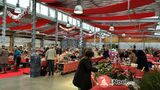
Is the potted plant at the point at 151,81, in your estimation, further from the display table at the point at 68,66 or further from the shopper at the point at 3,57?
the shopper at the point at 3,57

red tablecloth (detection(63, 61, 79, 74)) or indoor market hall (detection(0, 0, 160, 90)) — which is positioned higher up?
indoor market hall (detection(0, 0, 160, 90))


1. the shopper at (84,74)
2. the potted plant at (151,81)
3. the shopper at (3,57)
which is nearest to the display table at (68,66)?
the shopper at (3,57)

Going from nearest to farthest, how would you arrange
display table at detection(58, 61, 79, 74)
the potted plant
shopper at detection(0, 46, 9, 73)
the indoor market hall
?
the potted plant, the indoor market hall, shopper at detection(0, 46, 9, 73), display table at detection(58, 61, 79, 74)

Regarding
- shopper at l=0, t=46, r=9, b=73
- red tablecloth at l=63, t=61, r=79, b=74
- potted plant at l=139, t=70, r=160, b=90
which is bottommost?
red tablecloth at l=63, t=61, r=79, b=74

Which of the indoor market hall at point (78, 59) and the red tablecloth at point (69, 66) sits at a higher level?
the indoor market hall at point (78, 59)

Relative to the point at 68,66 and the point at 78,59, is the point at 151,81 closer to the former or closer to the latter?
the point at 68,66

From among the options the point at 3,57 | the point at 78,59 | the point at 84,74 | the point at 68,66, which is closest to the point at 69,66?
the point at 68,66

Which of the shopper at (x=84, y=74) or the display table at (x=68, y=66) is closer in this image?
the shopper at (x=84, y=74)

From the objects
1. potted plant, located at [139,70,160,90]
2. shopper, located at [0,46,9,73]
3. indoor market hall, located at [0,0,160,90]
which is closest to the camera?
potted plant, located at [139,70,160,90]

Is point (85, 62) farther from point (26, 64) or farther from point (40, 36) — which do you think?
point (40, 36)

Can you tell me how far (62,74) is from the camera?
14.2m

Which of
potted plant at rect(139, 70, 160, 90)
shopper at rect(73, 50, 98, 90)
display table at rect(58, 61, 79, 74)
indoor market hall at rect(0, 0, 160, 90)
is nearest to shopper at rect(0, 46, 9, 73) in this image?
indoor market hall at rect(0, 0, 160, 90)

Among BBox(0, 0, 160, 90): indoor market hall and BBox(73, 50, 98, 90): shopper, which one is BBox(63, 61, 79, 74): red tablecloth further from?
BBox(73, 50, 98, 90): shopper

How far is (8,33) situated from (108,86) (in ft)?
78.1
